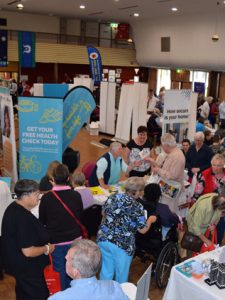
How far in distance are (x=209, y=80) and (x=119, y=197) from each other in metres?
16.2

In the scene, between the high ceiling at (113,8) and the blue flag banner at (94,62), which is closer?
the high ceiling at (113,8)

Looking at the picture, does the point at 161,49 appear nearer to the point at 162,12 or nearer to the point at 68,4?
the point at 162,12

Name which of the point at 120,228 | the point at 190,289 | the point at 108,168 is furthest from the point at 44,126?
the point at 190,289

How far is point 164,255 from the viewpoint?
13.0 ft

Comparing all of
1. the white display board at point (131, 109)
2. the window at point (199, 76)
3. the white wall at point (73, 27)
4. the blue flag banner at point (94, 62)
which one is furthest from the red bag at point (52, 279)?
the white wall at point (73, 27)

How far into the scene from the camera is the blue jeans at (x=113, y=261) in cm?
325

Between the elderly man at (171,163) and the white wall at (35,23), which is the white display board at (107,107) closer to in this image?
the elderly man at (171,163)

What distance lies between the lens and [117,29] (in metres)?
21.2

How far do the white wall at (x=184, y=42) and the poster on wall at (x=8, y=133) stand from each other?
40.6 feet

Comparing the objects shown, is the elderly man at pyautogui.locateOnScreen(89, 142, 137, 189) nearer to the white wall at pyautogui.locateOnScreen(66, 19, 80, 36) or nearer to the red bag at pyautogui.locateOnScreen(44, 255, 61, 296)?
the red bag at pyautogui.locateOnScreen(44, 255, 61, 296)

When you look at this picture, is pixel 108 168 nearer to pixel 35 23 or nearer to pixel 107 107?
pixel 107 107

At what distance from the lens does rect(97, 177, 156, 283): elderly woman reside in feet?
10.4

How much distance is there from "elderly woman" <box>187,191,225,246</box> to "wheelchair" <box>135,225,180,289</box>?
1.23 ft

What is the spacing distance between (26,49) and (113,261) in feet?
54.9
